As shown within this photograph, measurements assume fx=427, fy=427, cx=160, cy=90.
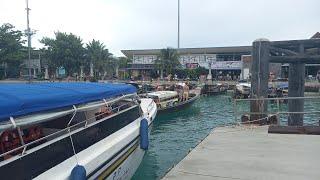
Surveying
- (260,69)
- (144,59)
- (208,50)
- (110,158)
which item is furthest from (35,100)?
(144,59)

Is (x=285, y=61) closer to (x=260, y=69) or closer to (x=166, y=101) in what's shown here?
(x=260, y=69)

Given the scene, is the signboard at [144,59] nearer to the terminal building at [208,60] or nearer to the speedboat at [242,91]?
the terminal building at [208,60]

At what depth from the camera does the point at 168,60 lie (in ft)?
242

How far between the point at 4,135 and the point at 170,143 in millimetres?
13664

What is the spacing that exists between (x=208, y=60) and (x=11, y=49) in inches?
1360

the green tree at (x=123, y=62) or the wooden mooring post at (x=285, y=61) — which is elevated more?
the green tree at (x=123, y=62)

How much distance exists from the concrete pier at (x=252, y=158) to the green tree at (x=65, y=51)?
61849mm

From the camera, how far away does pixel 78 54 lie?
73562 mm

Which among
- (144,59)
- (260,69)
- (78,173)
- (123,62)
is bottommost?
(78,173)

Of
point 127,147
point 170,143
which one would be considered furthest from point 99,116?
point 170,143

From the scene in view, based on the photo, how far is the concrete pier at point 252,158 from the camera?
7.93 meters

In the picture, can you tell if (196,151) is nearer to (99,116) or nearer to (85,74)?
(99,116)

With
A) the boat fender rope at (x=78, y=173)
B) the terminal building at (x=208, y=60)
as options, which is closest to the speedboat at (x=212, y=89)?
the terminal building at (x=208, y=60)

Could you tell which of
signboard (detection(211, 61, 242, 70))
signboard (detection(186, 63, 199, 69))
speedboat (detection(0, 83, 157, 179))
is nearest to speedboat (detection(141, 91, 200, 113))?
speedboat (detection(0, 83, 157, 179))
